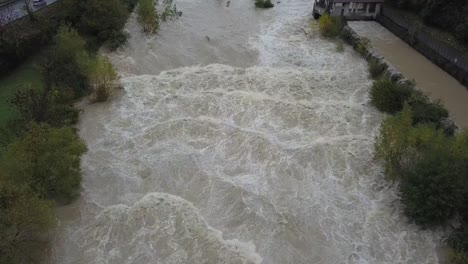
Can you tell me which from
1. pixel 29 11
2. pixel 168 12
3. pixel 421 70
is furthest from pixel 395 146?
pixel 29 11

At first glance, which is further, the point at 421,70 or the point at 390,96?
the point at 421,70

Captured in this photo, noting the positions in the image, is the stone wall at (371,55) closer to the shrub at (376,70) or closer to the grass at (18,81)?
the shrub at (376,70)

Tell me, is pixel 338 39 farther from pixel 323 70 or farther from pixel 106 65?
pixel 106 65

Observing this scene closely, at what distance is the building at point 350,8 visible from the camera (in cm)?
3272

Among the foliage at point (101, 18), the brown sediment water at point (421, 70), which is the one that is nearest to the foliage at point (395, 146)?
the brown sediment water at point (421, 70)

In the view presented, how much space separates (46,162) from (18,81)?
9.91 meters

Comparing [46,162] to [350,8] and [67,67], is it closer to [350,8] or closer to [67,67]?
[67,67]

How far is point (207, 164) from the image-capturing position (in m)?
18.5

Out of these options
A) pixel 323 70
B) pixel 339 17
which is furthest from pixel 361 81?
pixel 339 17

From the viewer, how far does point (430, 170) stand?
1519 cm

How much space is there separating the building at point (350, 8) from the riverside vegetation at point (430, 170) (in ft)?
50.1

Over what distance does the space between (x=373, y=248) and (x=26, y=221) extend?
1144 cm

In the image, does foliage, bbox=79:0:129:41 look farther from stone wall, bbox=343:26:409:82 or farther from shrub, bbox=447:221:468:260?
shrub, bbox=447:221:468:260

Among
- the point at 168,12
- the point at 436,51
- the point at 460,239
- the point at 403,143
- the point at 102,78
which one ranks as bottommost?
the point at 460,239
